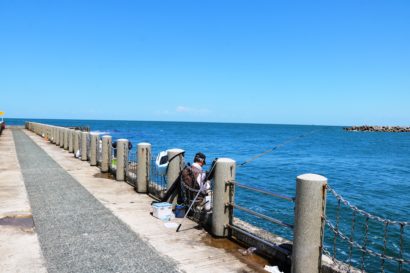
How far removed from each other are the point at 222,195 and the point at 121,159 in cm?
632

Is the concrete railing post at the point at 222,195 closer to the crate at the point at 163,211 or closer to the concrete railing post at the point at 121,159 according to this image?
A: the crate at the point at 163,211

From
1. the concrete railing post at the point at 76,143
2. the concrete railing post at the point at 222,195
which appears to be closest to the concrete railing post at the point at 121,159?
the concrete railing post at the point at 222,195

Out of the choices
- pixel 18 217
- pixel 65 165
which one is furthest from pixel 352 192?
pixel 18 217

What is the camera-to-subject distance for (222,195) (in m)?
6.41

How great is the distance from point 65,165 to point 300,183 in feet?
42.5

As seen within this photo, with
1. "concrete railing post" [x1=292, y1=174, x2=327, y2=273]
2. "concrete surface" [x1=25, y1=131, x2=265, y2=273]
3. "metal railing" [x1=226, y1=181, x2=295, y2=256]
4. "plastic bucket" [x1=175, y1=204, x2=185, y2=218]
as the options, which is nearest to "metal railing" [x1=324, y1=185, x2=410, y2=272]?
"metal railing" [x1=226, y1=181, x2=295, y2=256]

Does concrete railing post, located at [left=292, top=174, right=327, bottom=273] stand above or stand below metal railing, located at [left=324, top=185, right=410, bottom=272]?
above

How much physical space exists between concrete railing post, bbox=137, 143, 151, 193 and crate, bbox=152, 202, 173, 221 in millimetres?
2546

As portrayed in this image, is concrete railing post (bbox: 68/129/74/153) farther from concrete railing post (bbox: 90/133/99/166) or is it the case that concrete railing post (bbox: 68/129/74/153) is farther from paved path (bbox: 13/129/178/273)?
paved path (bbox: 13/129/178/273)

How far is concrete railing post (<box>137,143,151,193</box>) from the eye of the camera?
1007 centimetres

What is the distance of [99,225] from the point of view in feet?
22.9

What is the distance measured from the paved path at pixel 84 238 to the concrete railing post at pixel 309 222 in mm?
1795

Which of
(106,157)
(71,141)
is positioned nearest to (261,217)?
(106,157)

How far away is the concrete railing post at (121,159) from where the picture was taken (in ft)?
38.5
